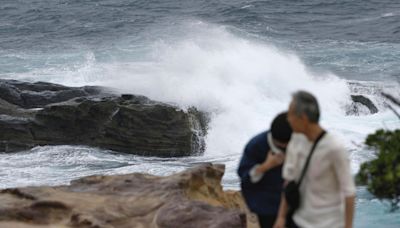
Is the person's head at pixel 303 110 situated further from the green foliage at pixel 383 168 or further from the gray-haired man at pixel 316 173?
the green foliage at pixel 383 168

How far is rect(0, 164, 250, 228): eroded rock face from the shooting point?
22.1 feet

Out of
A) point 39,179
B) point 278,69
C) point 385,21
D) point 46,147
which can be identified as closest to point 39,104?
point 46,147

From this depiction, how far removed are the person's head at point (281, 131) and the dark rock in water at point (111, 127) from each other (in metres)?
10.5

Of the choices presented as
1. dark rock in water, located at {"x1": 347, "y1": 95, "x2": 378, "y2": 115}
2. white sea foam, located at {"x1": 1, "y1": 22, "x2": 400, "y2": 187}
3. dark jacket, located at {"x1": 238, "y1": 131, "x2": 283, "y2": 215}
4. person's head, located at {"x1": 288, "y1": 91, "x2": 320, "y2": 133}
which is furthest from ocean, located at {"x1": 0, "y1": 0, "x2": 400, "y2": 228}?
person's head, located at {"x1": 288, "y1": 91, "x2": 320, "y2": 133}

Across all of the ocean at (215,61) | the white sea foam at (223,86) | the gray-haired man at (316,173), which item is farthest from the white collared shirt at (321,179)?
the white sea foam at (223,86)

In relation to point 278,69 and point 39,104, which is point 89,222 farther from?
point 278,69

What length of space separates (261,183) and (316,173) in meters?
0.69

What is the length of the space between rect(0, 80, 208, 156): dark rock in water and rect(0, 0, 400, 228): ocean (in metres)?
0.24

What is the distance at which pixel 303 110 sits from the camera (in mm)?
4367

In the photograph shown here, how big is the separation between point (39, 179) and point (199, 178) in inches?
259

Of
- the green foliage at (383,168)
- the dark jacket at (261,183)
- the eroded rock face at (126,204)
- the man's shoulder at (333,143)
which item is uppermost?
the man's shoulder at (333,143)

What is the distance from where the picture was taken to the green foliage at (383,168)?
4449mm

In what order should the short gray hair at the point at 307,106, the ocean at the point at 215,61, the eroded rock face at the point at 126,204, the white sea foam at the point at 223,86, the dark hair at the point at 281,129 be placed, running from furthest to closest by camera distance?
the white sea foam at the point at 223,86
the ocean at the point at 215,61
the eroded rock face at the point at 126,204
the dark hair at the point at 281,129
the short gray hair at the point at 307,106

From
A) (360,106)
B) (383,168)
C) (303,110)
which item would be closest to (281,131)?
(303,110)
